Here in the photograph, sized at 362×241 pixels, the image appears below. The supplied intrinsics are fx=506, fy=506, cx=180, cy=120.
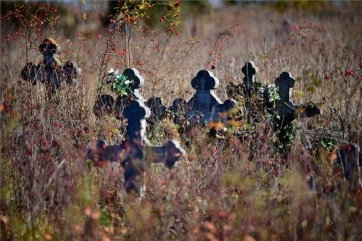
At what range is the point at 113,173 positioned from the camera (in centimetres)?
335

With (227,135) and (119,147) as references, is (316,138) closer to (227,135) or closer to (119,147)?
(227,135)

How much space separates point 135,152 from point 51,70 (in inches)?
88.6

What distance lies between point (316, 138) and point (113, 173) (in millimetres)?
1916

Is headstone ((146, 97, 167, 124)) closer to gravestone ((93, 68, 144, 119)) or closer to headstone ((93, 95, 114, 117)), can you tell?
gravestone ((93, 68, 144, 119))

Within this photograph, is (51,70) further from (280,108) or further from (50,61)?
(280,108)

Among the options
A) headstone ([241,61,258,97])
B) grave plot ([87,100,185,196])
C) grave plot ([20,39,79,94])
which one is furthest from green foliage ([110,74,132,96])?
headstone ([241,61,258,97])

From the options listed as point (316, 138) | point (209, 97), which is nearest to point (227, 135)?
point (209, 97)

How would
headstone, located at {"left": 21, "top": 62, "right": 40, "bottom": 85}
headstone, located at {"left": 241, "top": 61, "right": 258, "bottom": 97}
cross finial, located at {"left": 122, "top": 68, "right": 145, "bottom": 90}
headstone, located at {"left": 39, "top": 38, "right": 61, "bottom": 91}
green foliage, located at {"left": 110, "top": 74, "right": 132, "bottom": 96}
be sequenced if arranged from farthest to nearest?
Answer: headstone, located at {"left": 241, "top": 61, "right": 258, "bottom": 97} → headstone, located at {"left": 39, "top": 38, "right": 61, "bottom": 91} → headstone, located at {"left": 21, "top": 62, "right": 40, "bottom": 85} → green foliage, located at {"left": 110, "top": 74, "right": 132, "bottom": 96} → cross finial, located at {"left": 122, "top": 68, "right": 145, "bottom": 90}

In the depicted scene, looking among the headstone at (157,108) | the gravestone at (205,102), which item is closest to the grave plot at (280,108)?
the gravestone at (205,102)

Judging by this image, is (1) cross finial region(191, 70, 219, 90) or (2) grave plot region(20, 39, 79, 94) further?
(2) grave plot region(20, 39, 79, 94)

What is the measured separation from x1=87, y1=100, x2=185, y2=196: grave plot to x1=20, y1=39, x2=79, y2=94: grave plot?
4.90 ft

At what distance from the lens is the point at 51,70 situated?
5.13 meters

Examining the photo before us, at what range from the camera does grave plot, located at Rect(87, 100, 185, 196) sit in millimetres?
3164

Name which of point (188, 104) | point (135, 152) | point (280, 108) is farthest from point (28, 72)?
point (280, 108)
